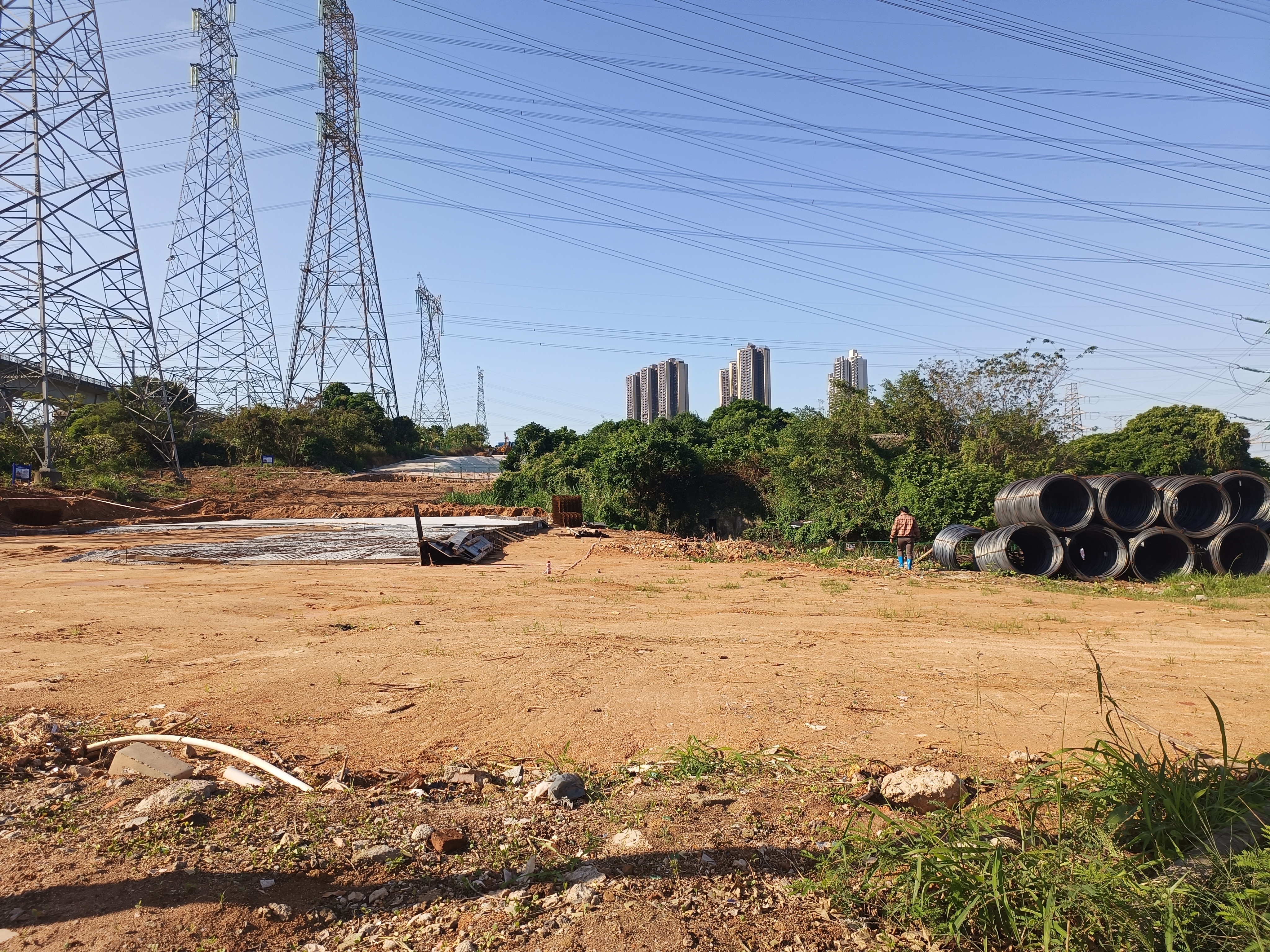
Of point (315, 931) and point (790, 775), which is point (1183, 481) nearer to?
point (790, 775)

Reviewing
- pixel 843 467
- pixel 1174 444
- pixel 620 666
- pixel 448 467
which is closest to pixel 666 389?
pixel 448 467

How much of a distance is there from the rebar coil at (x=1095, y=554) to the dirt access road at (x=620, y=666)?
2.80 metres

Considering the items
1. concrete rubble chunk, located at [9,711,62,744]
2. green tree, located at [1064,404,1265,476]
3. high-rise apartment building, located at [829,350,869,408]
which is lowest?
concrete rubble chunk, located at [9,711,62,744]

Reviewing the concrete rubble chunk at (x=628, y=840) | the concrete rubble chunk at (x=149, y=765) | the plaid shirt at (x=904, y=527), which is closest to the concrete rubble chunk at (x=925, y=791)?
the concrete rubble chunk at (x=628, y=840)

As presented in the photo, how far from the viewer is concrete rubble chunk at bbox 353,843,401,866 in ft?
9.64

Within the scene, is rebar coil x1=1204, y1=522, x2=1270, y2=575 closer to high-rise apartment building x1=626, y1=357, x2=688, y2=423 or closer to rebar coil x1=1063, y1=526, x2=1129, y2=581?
rebar coil x1=1063, y1=526, x2=1129, y2=581

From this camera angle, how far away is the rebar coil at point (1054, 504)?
47.1ft

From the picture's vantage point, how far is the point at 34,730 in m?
4.26

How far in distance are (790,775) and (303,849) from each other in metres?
2.32

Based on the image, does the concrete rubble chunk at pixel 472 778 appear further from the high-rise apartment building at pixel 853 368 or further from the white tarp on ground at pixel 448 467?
the high-rise apartment building at pixel 853 368

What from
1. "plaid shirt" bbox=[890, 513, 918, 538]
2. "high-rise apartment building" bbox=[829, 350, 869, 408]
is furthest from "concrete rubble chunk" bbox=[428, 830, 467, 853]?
"high-rise apartment building" bbox=[829, 350, 869, 408]

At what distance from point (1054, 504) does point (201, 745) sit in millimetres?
15881

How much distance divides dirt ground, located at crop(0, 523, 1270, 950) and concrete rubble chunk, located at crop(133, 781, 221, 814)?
0.55 ft

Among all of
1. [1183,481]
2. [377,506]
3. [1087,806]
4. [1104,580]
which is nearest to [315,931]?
[1087,806]
